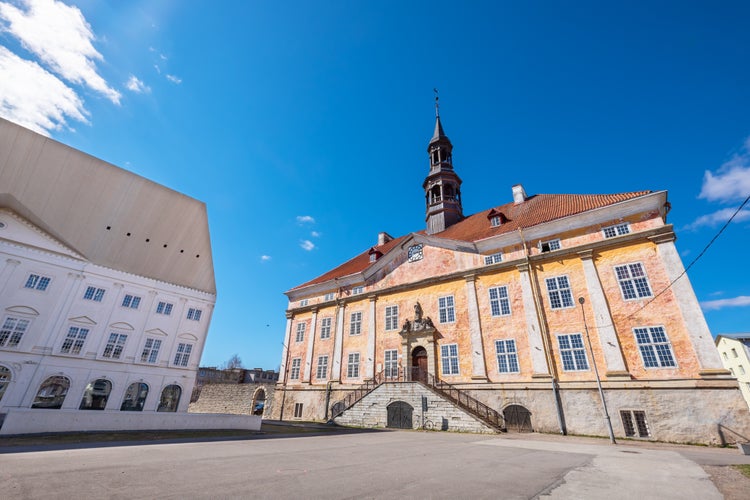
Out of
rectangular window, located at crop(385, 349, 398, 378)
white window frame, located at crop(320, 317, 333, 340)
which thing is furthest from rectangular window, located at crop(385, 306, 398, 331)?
white window frame, located at crop(320, 317, 333, 340)

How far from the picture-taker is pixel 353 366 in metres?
26.4

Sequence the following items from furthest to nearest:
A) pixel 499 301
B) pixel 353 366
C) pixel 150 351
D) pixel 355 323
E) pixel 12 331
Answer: pixel 150 351, pixel 355 323, pixel 353 366, pixel 12 331, pixel 499 301

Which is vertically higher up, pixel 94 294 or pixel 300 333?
pixel 94 294

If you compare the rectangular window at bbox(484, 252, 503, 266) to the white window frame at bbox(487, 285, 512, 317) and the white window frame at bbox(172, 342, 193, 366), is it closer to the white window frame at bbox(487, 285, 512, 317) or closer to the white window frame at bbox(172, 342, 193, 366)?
the white window frame at bbox(487, 285, 512, 317)

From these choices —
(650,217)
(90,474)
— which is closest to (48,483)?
(90,474)

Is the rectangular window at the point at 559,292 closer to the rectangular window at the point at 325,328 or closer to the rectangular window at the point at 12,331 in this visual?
the rectangular window at the point at 325,328

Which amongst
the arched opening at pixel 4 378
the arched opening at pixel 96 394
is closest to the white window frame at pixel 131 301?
the arched opening at pixel 96 394

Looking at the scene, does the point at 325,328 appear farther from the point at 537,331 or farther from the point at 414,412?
the point at 537,331

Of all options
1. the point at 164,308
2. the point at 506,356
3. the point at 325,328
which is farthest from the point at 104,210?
the point at 506,356

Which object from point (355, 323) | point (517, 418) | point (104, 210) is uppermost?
point (104, 210)

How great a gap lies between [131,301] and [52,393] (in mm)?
8522

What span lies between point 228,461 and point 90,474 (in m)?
2.60

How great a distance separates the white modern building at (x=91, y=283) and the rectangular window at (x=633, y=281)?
34339 mm

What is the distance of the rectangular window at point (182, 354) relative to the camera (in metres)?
31.2
